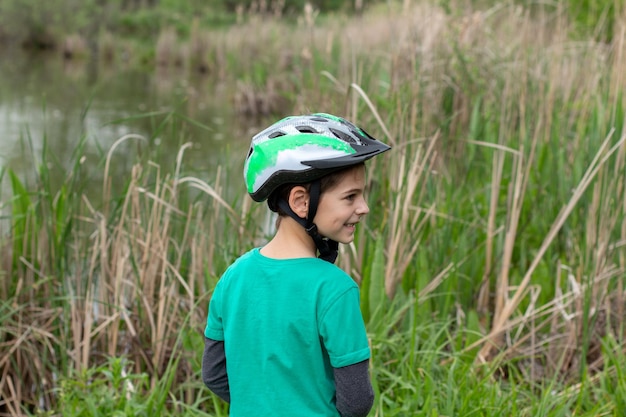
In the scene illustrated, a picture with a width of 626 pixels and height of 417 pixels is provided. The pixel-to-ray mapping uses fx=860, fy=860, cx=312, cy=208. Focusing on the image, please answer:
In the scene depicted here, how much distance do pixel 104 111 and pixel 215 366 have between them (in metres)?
9.20

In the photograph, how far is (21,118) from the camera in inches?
363

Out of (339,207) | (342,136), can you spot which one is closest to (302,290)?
(339,207)

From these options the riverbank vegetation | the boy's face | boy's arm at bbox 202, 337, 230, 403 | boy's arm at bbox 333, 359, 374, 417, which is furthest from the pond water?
boy's arm at bbox 333, 359, 374, 417

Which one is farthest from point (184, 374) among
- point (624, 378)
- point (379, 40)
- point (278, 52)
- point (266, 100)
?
point (278, 52)

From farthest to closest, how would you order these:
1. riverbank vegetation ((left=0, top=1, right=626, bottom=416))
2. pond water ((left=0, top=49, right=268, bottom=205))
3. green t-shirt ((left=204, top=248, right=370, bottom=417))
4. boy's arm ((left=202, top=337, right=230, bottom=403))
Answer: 1. pond water ((left=0, top=49, right=268, bottom=205))
2. riverbank vegetation ((left=0, top=1, right=626, bottom=416))
3. boy's arm ((left=202, top=337, right=230, bottom=403))
4. green t-shirt ((left=204, top=248, right=370, bottom=417))

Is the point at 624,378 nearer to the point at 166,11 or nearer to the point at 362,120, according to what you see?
the point at 362,120

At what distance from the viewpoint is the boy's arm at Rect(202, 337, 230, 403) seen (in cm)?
158

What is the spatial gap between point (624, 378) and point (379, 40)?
6.55 meters

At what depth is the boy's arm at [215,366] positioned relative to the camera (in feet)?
5.20

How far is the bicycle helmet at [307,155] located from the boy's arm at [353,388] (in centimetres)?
20

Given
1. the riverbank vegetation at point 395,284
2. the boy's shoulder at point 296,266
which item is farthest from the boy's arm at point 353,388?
the riverbank vegetation at point 395,284

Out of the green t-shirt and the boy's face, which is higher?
the boy's face

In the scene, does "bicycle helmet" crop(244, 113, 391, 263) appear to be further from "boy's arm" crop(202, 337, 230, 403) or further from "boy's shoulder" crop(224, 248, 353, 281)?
"boy's arm" crop(202, 337, 230, 403)

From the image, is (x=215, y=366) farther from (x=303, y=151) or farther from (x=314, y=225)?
(x=303, y=151)
